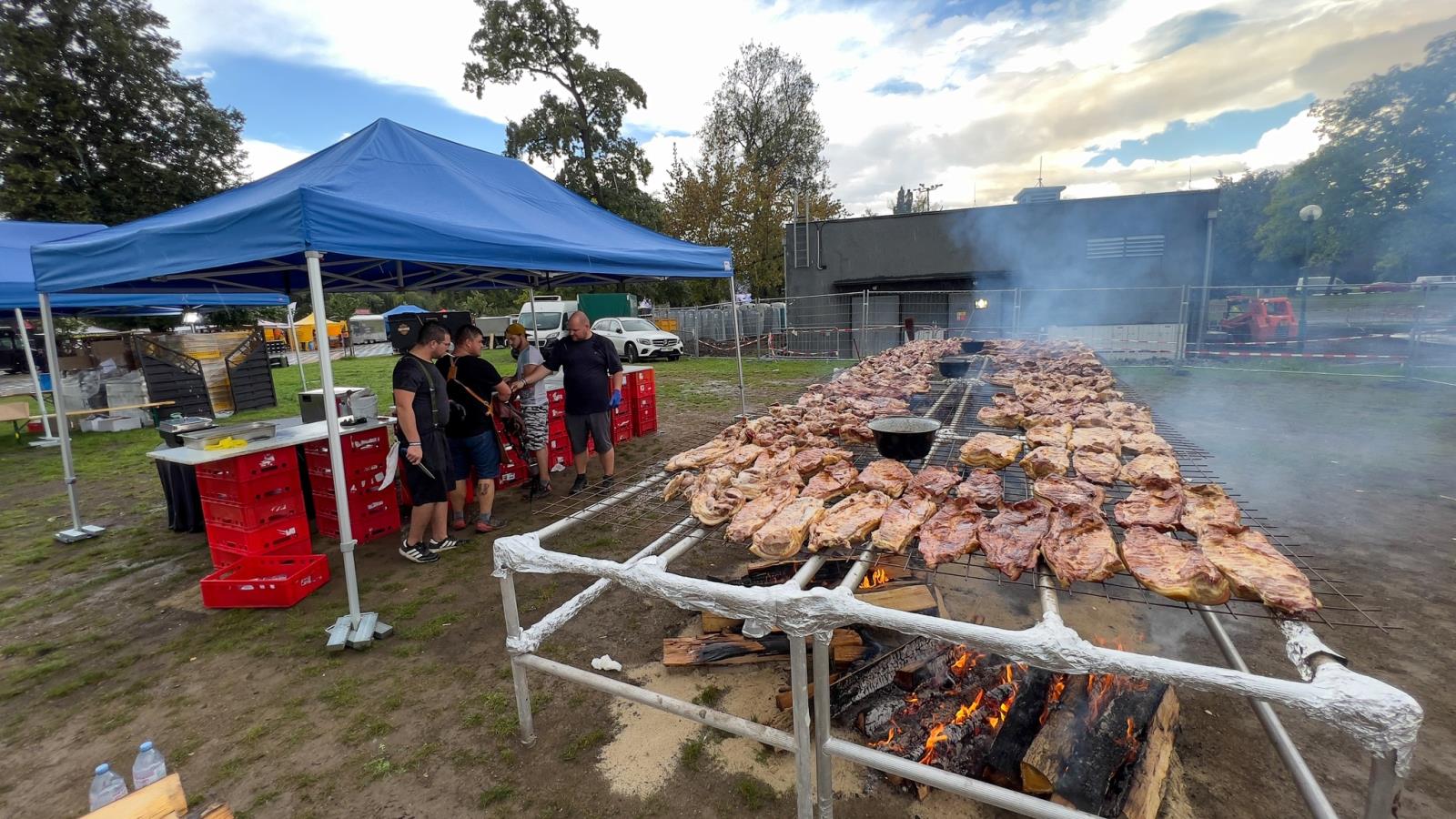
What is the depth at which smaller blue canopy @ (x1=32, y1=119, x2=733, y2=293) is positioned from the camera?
3316mm

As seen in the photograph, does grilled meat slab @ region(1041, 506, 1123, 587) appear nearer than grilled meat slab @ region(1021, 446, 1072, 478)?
Yes

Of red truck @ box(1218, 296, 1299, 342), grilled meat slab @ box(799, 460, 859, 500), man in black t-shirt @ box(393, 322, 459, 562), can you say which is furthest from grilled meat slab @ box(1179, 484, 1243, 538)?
red truck @ box(1218, 296, 1299, 342)

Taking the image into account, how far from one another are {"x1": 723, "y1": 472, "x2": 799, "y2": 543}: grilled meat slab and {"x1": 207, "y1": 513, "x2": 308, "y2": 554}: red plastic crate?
Answer: 4083mm

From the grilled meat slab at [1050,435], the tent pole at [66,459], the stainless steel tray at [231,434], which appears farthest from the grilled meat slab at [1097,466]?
the tent pole at [66,459]

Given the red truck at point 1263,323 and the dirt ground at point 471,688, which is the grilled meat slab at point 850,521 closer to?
the dirt ground at point 471,688

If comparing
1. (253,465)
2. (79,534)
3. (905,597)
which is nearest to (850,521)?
(905,597)

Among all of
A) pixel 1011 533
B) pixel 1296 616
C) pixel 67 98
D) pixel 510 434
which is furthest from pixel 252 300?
pixel 67 98

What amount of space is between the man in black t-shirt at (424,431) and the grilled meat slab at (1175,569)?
14.3ft

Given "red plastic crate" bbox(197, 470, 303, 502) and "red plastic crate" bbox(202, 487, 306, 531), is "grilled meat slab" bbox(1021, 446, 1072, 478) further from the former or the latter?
"red plastic crate" bbox(202, 487, 306, 531)

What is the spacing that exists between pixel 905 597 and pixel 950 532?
3.31 feet

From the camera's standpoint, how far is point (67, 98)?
620 inches

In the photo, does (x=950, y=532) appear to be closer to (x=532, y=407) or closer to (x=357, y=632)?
(x=357, y=632)

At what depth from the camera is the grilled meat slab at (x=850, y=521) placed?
2.25 metres

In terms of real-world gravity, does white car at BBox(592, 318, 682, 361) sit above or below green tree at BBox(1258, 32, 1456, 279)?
below
